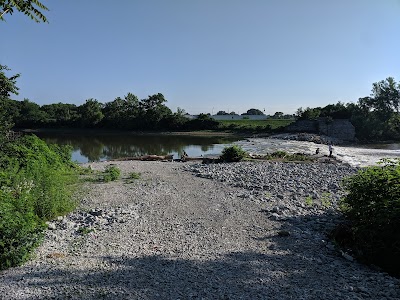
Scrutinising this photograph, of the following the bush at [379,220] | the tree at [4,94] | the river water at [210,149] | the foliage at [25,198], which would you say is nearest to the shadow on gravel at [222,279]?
the bush at [379,220]

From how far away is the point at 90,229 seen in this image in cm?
876

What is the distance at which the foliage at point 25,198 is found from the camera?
20.7 ft

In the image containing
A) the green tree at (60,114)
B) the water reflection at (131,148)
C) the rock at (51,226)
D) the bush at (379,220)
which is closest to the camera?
the bush at (379,220)

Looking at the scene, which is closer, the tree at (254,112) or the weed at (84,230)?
the weed at (84,230)

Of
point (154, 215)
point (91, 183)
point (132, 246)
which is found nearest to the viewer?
point (132, 246)

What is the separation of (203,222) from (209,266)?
10.7 ft

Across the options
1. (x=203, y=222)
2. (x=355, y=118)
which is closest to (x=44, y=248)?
(x=203, y=222)

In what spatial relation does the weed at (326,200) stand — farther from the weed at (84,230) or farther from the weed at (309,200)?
the weed at (84,230)

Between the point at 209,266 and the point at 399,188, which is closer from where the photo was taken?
the point at 209,266

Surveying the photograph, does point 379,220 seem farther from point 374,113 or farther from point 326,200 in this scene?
point 374,113

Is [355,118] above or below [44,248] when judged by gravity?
above

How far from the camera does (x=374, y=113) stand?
2874 inches

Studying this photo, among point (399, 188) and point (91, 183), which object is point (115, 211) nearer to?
point (91, 183)

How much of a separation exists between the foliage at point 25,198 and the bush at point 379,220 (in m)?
6.81
